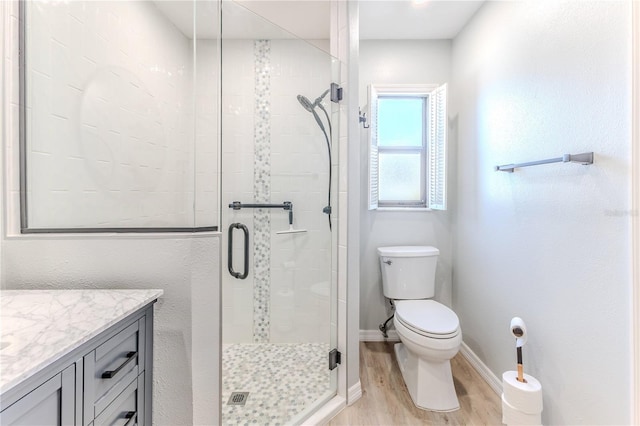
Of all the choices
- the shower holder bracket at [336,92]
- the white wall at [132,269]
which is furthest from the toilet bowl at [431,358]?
the shower holder bracket at [336,92]

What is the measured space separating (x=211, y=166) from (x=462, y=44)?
2.06 meters

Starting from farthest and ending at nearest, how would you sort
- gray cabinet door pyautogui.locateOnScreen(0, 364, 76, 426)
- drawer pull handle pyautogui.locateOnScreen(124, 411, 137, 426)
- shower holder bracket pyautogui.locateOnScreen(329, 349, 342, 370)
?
shower holder bracket pyautogui.locateOnScreen(329, 349, 342, 370)
drawer pull handle pyautogui.locateOnScreen(124, 411, 137, 426)
gray cabinet door pyautogui.locateOnScreen(0, 364, 76, 426)

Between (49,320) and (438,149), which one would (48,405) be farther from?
(438,149)

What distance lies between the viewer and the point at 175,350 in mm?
1015

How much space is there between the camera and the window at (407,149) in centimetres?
209

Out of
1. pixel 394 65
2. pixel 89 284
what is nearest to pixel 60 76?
pixel 89 284

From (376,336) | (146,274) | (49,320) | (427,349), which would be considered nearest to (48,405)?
(49,320)

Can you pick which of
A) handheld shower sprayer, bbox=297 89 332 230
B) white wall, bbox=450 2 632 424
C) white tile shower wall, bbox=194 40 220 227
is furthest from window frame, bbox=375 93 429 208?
white tile shower wall, bbox=194 40 220 227

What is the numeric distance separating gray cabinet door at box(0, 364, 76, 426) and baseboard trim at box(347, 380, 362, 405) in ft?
4.17

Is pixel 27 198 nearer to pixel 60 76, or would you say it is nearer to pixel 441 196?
pixel 60 76

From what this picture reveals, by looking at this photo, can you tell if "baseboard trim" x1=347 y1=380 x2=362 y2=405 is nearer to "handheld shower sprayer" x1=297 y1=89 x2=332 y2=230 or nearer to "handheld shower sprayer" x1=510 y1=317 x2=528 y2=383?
"handheld shower sprayer" x1=510 y1=317 x2=528 y2=383

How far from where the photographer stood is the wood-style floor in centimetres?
141

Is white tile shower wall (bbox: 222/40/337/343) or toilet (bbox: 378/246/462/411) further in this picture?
white tile shower wall (bbox: 222/40/337/343)

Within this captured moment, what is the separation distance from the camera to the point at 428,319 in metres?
1.56
